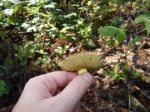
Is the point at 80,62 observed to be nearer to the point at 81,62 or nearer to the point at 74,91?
the point at 81,62

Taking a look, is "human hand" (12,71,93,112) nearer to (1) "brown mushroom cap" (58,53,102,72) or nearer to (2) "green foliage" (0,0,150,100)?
(1) "brown mushroom cap" (58,53,102,72)

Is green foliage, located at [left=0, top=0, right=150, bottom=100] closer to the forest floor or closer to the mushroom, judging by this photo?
the forest floor

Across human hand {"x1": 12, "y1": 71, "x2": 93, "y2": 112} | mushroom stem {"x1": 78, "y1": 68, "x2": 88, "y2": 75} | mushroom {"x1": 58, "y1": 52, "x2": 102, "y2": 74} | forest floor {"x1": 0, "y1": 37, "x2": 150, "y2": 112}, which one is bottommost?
forest floor {"x1": 0, "y1": 37, "x2": 150, "y2": 112}

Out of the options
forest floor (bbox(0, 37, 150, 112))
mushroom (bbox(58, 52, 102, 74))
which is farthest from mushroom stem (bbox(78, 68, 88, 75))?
forest floor (bbox(0, 37, 150, 112))

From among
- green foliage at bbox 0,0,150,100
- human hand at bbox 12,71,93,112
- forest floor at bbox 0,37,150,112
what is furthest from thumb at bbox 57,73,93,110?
green foliage at bbox 0,0,150,100

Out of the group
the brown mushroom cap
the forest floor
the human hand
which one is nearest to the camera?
the human hand

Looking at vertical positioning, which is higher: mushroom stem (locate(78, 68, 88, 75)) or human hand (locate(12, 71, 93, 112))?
mushroom stem (locate(78, 68, 88, 75))

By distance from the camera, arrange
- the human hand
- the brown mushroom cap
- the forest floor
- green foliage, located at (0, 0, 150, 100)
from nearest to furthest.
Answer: the human hand, the brown mushroom cap, the forest floor, green foliage, located at (0, 0, 150, 100)

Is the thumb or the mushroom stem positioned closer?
the thumb

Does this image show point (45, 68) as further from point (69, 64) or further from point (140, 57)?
point (69, 64)
